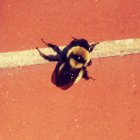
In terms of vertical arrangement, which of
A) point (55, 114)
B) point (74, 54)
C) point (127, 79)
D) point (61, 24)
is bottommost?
point (55, 114)

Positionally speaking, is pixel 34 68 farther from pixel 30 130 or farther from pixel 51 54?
pixel 30 130

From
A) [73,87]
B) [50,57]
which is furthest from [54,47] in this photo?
[73,87]

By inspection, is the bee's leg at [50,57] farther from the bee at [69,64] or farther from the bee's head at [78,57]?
the bee's head at [78,57]

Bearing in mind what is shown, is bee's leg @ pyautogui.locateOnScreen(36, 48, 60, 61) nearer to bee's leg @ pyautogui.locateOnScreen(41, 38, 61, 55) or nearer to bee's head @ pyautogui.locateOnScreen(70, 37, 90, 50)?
A: bee's leg @ pyautogui.locateOnScreen(41, 38, 61, 55)

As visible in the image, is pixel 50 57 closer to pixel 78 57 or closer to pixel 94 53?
pixel 78 57

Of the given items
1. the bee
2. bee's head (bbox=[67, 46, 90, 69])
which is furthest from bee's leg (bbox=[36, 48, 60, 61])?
bee's head (bbox=[67, 46, 90, 69])

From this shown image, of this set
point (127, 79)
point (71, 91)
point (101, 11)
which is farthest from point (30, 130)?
point (101, 11)
